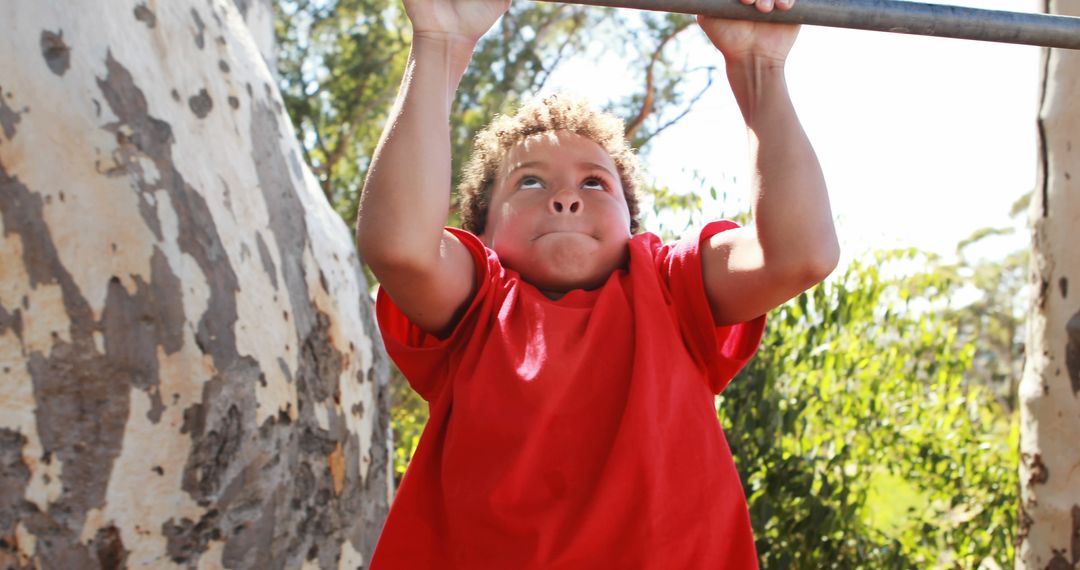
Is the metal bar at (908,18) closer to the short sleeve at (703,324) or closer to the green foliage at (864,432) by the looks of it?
the short sleeve at (703,324)

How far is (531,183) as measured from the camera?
2.02 m

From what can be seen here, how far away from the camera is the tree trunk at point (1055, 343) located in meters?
2.95

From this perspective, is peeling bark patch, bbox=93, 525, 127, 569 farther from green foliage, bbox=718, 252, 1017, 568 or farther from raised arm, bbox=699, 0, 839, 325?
green foliage, bbox=718, 252, 1017, 568

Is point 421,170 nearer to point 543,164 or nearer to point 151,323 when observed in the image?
point 543,164

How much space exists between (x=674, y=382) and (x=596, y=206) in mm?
359

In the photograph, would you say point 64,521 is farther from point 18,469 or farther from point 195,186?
point 195,186

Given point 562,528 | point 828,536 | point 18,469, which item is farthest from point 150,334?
point 828,536

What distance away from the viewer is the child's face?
1918 mm

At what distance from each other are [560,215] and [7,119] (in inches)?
56.5

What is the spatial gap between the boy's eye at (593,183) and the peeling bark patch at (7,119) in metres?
1.41

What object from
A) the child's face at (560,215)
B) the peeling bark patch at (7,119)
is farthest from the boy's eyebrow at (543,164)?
the peeling bark patch at (7,119)

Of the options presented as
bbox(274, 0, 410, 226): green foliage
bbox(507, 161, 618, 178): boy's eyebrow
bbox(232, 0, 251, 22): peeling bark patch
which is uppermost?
bbox(274, 0, 410, 226): green foliage

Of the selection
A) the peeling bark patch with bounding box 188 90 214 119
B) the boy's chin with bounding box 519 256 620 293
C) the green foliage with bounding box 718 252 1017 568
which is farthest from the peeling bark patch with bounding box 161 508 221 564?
the green foliage with bounding box 718 252 1017 568

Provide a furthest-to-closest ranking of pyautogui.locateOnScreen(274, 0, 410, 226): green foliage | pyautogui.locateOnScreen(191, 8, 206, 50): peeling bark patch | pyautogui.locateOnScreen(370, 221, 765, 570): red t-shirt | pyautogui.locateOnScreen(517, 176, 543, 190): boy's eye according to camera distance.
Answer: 1. pyautogui.locateOnScreen(274, 0, 410, 226): green foliage
2. pyautogui.locateOnScreen(191, 8, 206, 50): peeling bark patch
3. pyautogui.locateOnScreen(517, 176, 543, 190): boy's eye
4. pyautogui.locateOnScreen(370, 221, 765, 570): red t-shirt
